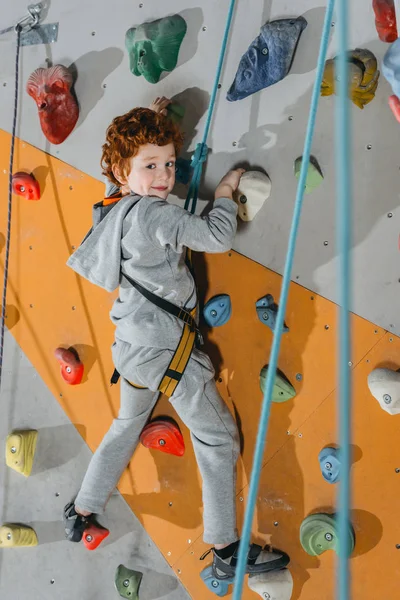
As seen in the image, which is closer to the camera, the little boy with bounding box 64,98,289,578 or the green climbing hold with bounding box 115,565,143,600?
the little boy with bounding box 64,98,289,578

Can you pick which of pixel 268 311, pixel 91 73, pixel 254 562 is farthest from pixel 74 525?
pixel 91 73

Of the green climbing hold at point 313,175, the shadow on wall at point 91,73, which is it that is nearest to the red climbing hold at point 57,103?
the shadow on wall at point 91,73

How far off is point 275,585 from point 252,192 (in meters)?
0.87

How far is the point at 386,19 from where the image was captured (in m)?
1.47

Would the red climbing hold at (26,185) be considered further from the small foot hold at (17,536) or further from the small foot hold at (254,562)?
the small foot hold at (254,562)

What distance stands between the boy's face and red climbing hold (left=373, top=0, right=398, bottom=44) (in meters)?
0.49

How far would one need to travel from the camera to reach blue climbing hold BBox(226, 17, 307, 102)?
1.58 meters

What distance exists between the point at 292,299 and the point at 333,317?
10 centimetres

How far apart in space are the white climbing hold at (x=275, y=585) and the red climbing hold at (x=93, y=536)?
44cm

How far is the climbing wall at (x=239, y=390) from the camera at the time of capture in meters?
1.53

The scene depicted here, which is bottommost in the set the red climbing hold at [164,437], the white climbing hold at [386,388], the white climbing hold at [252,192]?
the red climbing hold at [164,437]

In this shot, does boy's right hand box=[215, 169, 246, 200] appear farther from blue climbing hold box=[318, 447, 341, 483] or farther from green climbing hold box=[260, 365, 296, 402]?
blue climbing hold box=[318, 447, 341, 483]

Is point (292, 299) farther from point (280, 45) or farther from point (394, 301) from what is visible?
point (280, 45)

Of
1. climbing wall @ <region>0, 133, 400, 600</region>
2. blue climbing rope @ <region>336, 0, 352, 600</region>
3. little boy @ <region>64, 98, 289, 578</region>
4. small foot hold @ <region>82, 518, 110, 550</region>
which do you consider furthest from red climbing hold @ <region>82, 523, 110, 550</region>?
blue climbing rope @ <region>336, 0, 352, 600</region>
